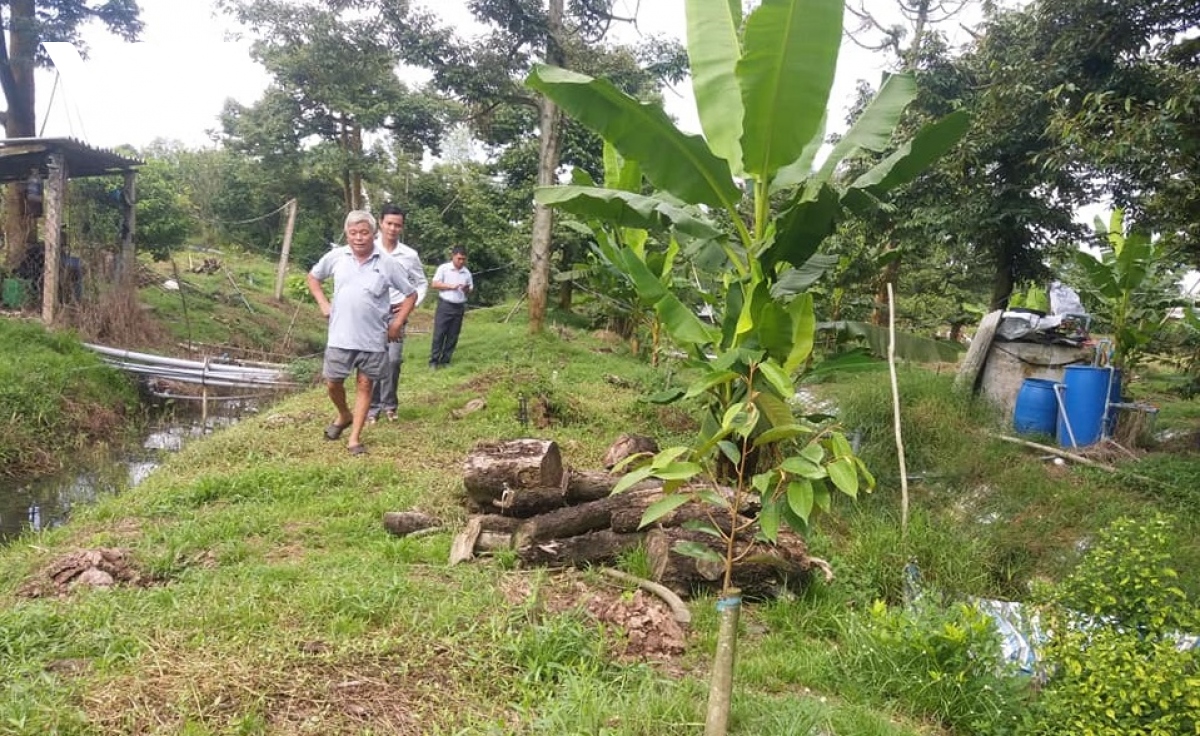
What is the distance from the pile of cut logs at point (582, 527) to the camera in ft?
10.3

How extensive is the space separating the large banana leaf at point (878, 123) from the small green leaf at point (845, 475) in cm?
147

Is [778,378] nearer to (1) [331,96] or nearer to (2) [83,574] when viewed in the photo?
(2) [83,574]

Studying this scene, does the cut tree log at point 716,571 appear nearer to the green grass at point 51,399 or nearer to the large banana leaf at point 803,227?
the large banana leaf at point 803,227

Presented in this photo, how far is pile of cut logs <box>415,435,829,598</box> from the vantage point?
10.3ft

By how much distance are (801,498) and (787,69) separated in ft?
4.77

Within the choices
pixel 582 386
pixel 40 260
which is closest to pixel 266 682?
pixel 582 386

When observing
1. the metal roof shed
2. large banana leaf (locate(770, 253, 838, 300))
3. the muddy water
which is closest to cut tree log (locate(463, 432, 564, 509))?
large banana leaf (locate(770, 253, 838, 300))

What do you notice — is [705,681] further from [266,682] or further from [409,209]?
[409,209]

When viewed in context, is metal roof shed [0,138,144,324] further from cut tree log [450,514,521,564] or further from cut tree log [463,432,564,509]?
cut tree log [450,514,521,564]

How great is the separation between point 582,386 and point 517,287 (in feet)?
34.1

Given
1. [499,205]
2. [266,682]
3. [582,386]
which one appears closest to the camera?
[266,682]

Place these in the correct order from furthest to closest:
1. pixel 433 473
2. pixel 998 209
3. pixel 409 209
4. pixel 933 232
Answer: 1. pixel 409 209
2. pixel 933 232
3. pixel 998 209
4. pixel 433 473

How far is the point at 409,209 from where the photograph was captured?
1975cm

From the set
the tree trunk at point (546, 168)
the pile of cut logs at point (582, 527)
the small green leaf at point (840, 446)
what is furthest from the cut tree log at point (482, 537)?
the tree trunk at point (546, 168)
